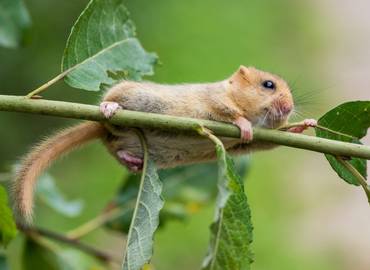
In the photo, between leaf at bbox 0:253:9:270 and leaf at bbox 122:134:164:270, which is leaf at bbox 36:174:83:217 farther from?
leaf at bbox 122:134:164:270

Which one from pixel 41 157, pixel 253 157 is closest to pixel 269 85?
pixel 41 157

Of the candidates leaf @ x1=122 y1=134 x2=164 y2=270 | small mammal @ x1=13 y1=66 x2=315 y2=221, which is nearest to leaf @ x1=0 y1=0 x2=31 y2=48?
small mammal @ x1=13 y1=66 x2=315 y2=221

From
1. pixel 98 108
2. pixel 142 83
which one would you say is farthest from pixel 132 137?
pixel 98 108

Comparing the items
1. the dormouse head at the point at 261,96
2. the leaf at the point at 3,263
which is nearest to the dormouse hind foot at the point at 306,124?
the dormouse head at the point at 261,96

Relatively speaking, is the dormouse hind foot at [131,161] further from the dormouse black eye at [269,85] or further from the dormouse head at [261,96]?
the dormouse black eye at [269,85]

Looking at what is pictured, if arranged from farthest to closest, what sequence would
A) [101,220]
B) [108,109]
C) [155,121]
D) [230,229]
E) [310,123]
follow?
[101,220] < [310,123] < [108,109] < [155,121] < [230,229]

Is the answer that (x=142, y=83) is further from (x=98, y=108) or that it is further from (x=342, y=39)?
(x=342, y=39)

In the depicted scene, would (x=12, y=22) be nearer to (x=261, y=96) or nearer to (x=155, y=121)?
(x=261, y=96)
